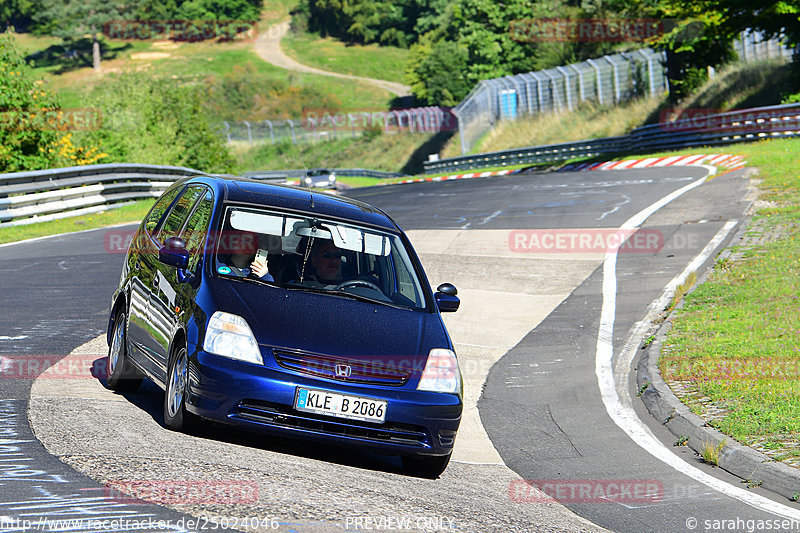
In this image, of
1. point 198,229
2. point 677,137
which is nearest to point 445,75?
point 677,137

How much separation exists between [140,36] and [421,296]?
13934 centimetres

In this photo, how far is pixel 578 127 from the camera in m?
54.2

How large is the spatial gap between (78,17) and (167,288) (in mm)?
124986

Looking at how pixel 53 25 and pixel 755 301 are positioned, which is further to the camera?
pixel 53 25

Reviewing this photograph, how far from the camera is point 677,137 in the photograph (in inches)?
1547

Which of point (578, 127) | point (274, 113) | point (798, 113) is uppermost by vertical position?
point (798, 113)

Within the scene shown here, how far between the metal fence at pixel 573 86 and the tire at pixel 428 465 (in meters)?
42.4

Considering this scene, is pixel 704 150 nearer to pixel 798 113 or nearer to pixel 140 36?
pixel 798 113

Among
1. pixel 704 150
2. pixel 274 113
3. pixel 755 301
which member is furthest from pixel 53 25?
pixel 755 301

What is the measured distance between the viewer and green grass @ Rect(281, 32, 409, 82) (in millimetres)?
129750

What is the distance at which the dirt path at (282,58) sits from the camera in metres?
121

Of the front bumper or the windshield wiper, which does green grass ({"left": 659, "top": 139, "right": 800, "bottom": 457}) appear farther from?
the windshield wiper
